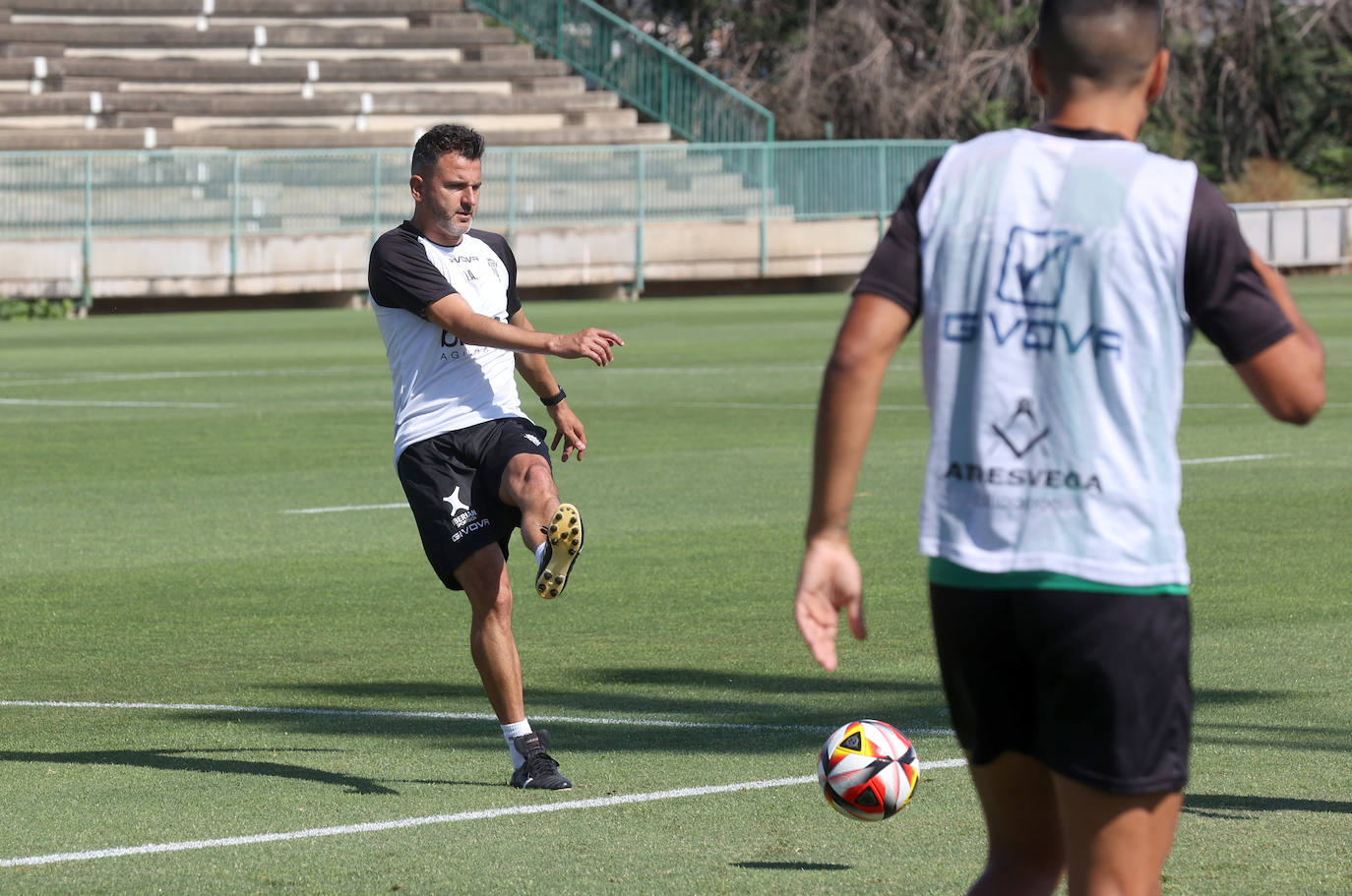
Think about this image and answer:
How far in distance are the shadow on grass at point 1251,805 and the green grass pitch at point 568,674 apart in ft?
0.04

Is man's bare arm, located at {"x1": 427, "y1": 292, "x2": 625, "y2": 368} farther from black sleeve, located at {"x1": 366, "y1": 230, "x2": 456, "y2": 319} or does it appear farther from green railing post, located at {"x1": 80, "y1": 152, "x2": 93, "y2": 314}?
green railing post, located at {"x1": 80, "y1": 152, "x2": 93, "y2": 314}

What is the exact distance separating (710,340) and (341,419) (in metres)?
11.0

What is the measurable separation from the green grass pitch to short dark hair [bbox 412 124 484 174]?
6.14ft

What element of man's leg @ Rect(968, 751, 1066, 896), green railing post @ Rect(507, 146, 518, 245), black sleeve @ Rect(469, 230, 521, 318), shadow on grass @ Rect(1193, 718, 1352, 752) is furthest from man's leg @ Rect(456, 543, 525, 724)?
green railing post @ Rect(507, 146, 518, 245)

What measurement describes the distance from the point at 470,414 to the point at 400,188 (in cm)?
3309

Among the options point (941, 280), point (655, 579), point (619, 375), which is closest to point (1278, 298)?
point (941, 280)

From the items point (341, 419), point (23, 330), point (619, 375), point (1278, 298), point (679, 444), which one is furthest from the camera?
point (23, 330)

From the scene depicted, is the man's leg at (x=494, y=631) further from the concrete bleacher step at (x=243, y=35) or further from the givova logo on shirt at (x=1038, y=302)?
the concrete bleacher step at (x=243, y=35)

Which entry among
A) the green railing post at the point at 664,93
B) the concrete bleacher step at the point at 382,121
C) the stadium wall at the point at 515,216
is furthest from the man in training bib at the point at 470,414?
the green railing post at the point at 664,93

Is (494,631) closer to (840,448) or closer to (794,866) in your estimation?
(794,866)

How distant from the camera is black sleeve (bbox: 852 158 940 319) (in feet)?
12.1

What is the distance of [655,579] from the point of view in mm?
11227

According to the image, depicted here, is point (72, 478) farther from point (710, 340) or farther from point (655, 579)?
point (710, 340)

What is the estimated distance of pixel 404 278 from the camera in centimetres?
738
